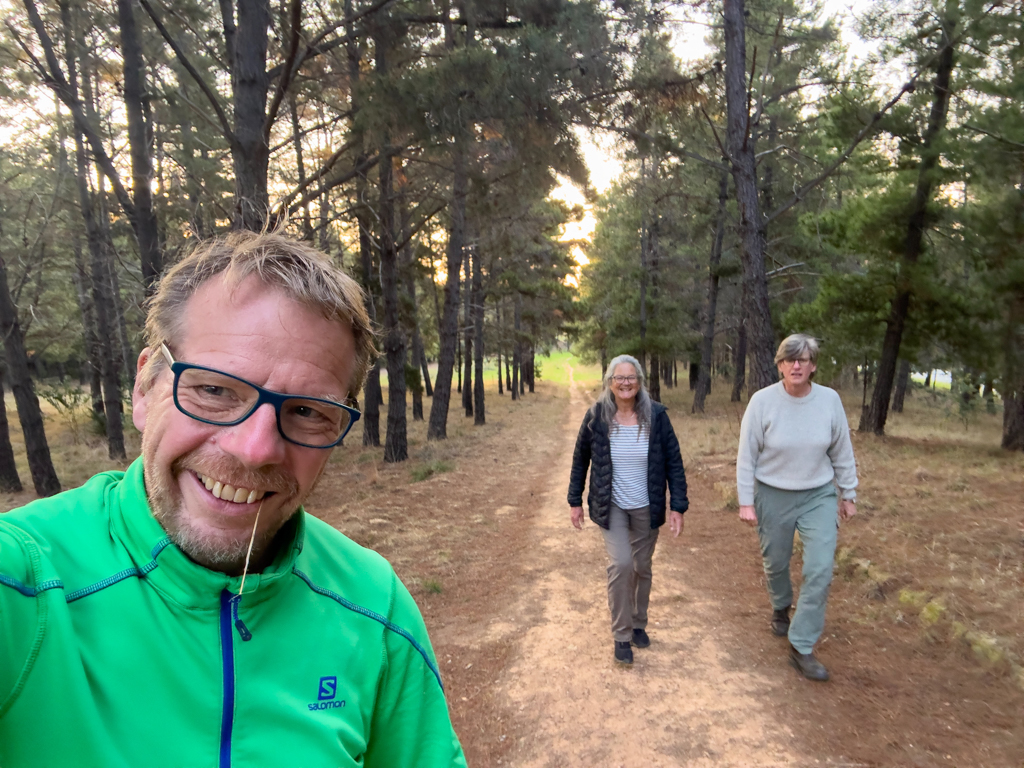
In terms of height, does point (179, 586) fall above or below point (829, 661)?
above

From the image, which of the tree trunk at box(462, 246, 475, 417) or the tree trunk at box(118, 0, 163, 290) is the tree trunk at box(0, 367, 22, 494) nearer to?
the tree trunk at box(118, 0, 163, 290)

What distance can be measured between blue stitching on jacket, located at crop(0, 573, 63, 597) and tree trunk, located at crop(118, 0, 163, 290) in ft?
27.9

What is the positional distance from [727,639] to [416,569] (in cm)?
333

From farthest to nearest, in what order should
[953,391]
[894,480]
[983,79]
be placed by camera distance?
[953,391]
[983,79]
[894,480]

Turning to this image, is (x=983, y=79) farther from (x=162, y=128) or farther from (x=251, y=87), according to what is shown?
(x=162, y=128)

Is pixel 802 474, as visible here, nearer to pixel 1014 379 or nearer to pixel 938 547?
pixel 938 547

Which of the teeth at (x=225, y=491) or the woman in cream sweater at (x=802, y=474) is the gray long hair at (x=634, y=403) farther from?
the teeth at (x=225, y=491)

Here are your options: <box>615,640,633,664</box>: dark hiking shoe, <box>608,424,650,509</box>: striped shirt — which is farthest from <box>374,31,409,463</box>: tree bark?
<box>615,640,633,664</box>: dark hiking shoe

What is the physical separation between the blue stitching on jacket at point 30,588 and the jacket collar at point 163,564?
0.43 feet

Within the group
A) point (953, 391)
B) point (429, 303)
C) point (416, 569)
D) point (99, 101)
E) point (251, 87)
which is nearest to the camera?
point (251, 87)

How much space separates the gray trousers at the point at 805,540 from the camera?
167 inches

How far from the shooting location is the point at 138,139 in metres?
8.80

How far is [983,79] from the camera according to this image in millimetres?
10562

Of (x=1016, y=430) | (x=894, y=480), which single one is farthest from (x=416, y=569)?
(x=1016, y=430)
